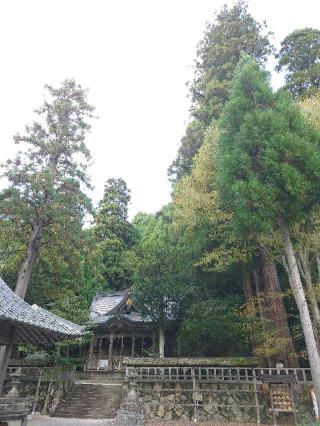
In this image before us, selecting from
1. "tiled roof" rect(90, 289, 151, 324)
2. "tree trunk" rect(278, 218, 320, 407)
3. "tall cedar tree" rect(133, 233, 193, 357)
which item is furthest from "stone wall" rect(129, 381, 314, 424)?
"tiled roof" rect(90, 289, 151, 324)

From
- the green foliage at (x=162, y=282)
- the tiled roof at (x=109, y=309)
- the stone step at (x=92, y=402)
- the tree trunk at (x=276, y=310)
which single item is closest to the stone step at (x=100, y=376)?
the stone step at (x=92, y=402)

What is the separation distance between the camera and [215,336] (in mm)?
14289

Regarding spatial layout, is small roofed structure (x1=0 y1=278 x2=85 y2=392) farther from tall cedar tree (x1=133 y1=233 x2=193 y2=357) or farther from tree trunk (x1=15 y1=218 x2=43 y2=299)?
tall cedar tree (x1=133 y1=233 x2=193 y2=357)

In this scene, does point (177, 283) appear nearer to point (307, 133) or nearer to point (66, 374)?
point (66, 374)

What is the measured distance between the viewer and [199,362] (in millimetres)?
12969

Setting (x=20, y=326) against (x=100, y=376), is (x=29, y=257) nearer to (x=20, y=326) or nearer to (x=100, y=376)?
(x=20, y=326)

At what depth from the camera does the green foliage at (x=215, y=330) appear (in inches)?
556

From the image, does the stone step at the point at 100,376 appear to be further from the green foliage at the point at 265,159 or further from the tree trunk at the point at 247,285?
the green foliage at the point at 265,159

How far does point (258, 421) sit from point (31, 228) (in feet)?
39.3

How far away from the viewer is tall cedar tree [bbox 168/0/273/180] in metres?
19.2

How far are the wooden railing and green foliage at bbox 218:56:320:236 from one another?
5594 mm

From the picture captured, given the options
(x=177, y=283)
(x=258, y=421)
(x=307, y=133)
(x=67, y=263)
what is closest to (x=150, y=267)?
(x=177, y=283)

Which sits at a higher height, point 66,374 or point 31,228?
point 31,228

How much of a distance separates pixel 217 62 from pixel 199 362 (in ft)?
55.7
